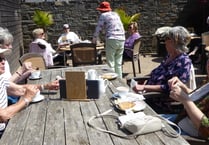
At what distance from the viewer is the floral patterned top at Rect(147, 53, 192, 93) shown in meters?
2.91

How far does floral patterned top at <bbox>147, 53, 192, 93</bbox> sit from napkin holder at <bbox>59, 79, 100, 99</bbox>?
2.59 feet

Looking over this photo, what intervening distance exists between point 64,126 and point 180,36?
1.46m

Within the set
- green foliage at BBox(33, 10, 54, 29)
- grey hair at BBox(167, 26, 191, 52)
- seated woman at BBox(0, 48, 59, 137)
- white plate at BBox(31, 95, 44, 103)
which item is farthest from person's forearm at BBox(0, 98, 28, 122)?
green foliage at BBox(33, 10, 54, 29)

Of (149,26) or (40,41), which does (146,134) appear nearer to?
(40,41)

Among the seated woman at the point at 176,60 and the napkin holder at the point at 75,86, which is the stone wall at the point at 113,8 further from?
the napkin holder at the point at 75,86

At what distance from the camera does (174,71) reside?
2.97 meters

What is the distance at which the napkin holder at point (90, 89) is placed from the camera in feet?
7.73

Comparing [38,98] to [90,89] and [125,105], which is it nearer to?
[90,89]

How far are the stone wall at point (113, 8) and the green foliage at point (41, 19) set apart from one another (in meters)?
0.38

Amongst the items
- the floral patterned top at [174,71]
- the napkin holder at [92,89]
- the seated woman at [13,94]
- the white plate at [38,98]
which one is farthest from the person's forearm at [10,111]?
the floral patterned top at [174,71]

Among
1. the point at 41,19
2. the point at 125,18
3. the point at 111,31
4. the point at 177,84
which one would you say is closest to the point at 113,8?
the point at 125,18

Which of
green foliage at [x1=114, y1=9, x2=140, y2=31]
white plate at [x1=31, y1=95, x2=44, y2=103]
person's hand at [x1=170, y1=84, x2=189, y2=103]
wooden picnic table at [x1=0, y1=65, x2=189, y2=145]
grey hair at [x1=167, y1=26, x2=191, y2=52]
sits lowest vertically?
wooden picnic table at [x1=0, y1=65, x2=189, y2=145]

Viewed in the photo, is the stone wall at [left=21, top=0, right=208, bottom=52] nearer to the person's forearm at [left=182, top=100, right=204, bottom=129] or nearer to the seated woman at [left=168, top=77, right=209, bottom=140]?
the seated woman at [left=168, top=77, right=209, bottom=140]

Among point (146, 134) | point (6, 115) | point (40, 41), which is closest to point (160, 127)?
point (146, 134)
